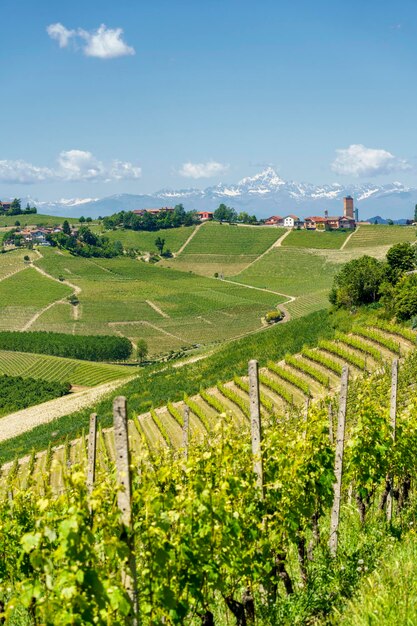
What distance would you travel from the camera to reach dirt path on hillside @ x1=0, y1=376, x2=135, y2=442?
189ft

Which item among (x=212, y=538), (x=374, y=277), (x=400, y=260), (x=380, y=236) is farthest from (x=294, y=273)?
(x=212, y=538)

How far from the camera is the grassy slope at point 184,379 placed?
149ft

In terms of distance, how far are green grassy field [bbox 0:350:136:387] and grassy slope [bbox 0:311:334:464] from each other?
24.7 metres

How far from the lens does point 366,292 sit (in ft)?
175

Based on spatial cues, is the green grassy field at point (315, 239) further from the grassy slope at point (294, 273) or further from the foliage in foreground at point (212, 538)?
the foliage in foreground at point (212, 538)

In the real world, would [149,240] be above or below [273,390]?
above

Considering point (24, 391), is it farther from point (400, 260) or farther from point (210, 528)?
point (210, 528)

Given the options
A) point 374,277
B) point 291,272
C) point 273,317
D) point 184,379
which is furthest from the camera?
point 291,272

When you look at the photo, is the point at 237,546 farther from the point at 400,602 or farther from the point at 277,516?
the point at 400,602

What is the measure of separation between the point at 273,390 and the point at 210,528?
29767 millimetres

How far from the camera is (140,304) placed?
135 m

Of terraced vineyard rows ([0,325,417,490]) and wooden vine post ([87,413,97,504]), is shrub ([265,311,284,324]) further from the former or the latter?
wooden vine post ([87,413,97,504])

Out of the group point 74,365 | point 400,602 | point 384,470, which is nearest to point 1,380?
point 74,365

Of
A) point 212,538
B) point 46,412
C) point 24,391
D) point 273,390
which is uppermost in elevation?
point 212,538
